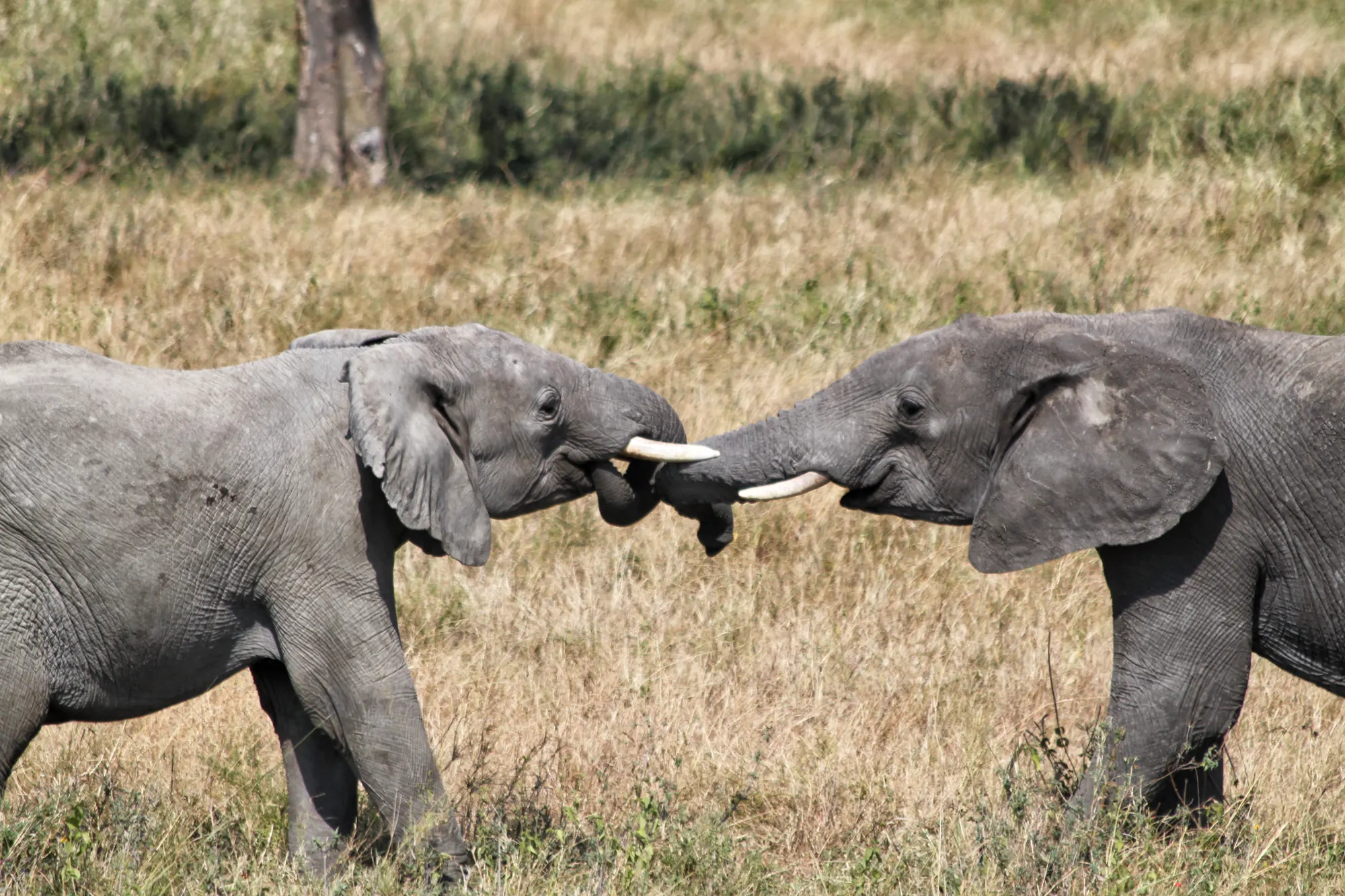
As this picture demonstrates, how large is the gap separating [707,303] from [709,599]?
2.89 meters

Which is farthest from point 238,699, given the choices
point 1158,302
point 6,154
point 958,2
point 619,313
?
point 958,2

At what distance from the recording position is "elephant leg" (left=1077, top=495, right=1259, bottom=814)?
4852mm

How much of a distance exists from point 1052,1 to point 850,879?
54.1ft

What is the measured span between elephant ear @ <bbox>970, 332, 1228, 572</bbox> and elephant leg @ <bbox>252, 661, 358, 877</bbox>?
1967 mm

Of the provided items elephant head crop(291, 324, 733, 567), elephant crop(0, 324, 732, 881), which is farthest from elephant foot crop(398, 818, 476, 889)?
elephant head crop(291, 324, 733, 567)

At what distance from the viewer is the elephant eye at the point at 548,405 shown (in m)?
4.98

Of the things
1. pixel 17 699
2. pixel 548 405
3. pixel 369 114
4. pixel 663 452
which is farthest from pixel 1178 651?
pixel 369 114

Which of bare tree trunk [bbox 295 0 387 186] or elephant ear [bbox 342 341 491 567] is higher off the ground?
elephant ear [bbox 342 341 491 567]

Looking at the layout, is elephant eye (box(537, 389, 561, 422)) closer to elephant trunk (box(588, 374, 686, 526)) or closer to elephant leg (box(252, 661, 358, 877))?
elephant trunk (box(588, 374, 686, 526))

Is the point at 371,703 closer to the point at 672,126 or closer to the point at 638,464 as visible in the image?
the point at 638,464

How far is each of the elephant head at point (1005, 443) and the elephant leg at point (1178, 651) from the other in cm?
19

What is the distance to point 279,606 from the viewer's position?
15.2ft

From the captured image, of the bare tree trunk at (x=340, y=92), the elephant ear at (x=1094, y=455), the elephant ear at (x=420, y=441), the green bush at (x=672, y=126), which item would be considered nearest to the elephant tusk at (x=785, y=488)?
the elephant ear at (x=1094, y=455)

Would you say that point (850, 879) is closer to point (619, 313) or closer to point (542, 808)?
point (542, 808)
